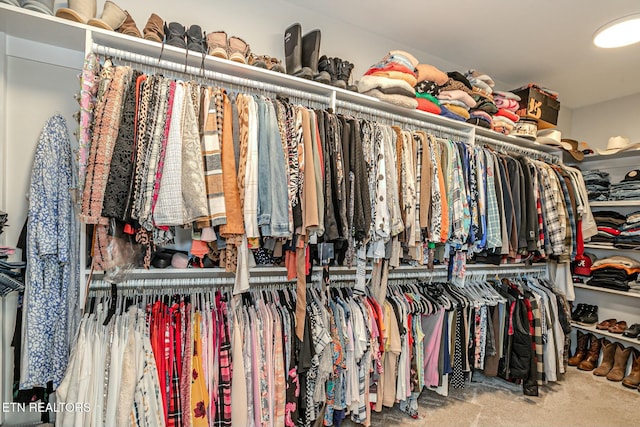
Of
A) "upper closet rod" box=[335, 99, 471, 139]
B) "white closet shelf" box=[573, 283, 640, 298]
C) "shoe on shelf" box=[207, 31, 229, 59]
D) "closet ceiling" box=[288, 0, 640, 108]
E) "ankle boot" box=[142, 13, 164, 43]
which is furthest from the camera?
"white closet shelf" box=[573, 283, 640, 298]

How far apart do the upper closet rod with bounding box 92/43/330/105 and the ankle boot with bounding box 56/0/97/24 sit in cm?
11

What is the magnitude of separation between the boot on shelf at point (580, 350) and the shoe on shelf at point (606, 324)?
0.16 m

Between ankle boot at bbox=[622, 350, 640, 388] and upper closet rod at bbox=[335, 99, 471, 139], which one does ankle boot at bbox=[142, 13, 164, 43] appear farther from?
ankle boot at bbox=[622, 350, 640, 388]

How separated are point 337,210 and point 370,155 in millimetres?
418

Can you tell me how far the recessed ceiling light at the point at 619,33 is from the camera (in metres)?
2.11

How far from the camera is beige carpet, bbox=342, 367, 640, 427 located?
6.99 feet

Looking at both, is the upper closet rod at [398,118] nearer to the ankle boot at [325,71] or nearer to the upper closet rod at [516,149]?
the ankle boot at [325,71]

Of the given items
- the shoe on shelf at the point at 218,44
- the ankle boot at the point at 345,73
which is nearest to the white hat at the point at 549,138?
the ankle boot at the point at 345,73

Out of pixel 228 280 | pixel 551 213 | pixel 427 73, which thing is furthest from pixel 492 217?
pixel 228 280

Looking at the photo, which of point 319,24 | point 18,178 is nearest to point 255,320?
point 18,178

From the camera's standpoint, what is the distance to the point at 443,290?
2.47m

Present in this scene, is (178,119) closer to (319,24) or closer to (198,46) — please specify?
(198,46)

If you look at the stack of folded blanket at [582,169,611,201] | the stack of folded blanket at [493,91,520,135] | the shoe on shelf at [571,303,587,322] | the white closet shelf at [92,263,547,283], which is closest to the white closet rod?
the white closet shelf at [92,263,547,283]

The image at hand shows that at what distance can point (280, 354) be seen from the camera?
5.56 ft
